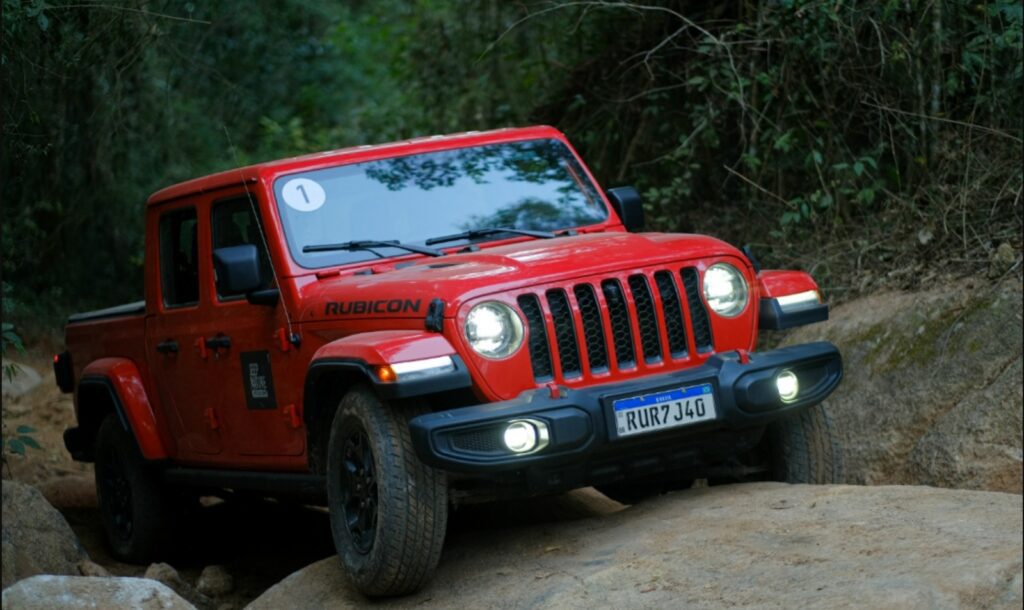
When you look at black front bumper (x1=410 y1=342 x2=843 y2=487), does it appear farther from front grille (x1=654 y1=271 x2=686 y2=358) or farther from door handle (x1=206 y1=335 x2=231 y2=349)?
door handle (x1=206 y1=335 x2=231 y2=349)

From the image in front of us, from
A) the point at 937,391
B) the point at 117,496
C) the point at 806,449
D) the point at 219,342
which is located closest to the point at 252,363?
the point at 219,342

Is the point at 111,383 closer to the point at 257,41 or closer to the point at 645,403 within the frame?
the point at 645,403

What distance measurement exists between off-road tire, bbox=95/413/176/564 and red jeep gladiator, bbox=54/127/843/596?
8.9 inches

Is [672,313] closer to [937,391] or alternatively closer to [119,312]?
[937,391]

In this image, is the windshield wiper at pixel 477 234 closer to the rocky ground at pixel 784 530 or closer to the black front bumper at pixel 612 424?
the black front bumper at pixel 612 424

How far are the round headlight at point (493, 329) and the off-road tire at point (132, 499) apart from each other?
2.96 m

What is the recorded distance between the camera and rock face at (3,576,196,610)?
530cm

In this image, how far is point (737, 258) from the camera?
18.7ft

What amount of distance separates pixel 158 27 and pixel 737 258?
15.7ft

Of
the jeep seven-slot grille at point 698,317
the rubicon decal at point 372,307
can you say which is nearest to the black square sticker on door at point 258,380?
the rubicon decal at point 372,307

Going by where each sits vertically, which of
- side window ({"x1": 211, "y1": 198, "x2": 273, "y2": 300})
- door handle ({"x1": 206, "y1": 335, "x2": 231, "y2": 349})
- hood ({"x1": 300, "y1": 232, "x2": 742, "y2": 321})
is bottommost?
door handle ({"x1": 206, "y1": 335, "x2": 231, "y2": 349})

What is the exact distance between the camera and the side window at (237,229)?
6227mm

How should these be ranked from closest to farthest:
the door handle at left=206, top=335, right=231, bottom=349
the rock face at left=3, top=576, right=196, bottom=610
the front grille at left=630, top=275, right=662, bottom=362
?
the rock face at left=3, top=576, right=196, bottom=610 → the front grille at left=630, top=275, right=662, bottom=362 → the door handle at left=206, top=335, right=231, bottom=349

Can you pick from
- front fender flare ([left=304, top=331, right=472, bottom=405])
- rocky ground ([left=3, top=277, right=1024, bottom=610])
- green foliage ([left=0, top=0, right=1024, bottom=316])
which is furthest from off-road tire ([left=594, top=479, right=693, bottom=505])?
green foliage ([left=0, top=0, right=1024, bottom=316])
